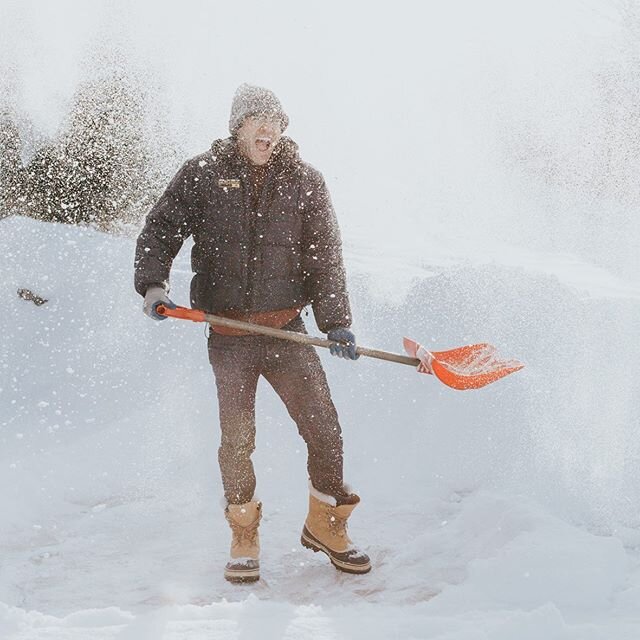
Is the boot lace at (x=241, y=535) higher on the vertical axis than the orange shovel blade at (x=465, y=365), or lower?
lower

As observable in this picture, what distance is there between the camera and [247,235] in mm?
2924

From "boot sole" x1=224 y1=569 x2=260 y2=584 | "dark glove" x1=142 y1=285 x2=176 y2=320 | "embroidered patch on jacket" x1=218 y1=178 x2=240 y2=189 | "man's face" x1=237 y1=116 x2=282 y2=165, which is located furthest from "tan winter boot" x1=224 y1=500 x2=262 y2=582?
"man's face" x1=237 y1=116 x2=282 y2=165

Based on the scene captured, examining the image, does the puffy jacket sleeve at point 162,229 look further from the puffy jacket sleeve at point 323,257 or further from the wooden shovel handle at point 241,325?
the puffy jacket sleeve at point 323,257

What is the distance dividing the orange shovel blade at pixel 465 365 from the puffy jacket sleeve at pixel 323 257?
1.09 ft

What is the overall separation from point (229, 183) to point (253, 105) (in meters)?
0.29

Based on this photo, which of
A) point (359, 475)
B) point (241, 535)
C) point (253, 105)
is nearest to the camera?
point (253, 105)

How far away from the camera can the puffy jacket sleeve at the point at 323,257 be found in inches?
118

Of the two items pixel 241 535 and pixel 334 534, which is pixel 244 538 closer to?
pixel 241 535

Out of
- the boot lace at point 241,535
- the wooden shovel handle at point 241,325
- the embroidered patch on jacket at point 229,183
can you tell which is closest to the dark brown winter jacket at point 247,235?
the embroidered patch on jacket at point 229,183

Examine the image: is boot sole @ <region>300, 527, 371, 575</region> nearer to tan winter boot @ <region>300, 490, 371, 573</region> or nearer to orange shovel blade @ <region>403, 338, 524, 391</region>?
tan winter boot @ <region>300, 490, 371, 573</region>

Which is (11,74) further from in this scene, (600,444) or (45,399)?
(600,444)

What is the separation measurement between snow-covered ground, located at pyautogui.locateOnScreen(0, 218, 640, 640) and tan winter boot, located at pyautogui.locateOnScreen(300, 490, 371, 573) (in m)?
0.06

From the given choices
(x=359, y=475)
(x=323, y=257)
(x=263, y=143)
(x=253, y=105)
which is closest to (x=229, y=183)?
(x=263, y=143)

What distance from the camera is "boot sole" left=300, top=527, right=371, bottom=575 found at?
301 centimetres
